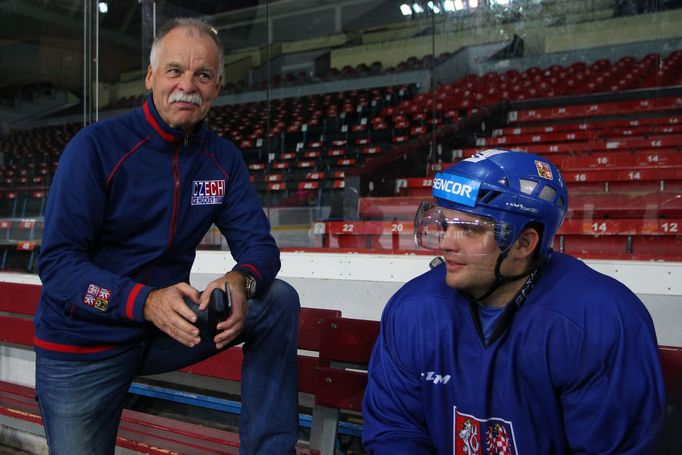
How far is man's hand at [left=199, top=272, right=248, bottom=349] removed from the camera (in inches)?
50.7

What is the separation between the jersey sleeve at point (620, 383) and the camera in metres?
1.09

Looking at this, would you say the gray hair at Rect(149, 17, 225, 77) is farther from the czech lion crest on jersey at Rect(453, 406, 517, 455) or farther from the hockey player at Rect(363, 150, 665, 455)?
the czech lion crest on jersey at Rect(453, 406, 517, 455)

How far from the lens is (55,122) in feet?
22.8

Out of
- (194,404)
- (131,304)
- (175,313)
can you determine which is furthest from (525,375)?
(194,404)

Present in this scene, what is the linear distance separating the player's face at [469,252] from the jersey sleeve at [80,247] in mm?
609

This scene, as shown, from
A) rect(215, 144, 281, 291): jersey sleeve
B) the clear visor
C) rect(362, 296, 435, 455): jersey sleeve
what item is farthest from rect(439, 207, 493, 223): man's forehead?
rect(215, 144, 281, 291): jersey sleeve

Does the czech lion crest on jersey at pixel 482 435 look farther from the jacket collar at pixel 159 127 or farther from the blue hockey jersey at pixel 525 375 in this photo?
the jacket collar at pixel 159 127

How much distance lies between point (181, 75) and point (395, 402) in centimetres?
Answer: 86

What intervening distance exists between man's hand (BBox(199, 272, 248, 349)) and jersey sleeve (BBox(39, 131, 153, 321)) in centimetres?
13

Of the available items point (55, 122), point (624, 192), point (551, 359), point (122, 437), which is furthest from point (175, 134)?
point (55, 122)

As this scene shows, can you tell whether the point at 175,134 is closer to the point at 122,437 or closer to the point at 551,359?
the point at 551,359

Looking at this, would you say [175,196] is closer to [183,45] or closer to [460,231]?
[183,45]

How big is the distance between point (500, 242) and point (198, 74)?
785mm

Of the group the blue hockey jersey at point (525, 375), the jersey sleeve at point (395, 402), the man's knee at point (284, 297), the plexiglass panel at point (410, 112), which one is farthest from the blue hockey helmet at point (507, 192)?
the plexiglass panel at point (410, 112)
